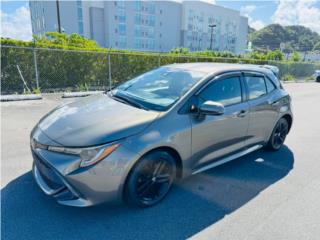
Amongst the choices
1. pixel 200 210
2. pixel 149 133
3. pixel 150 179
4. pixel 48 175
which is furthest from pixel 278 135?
pixel 48 175

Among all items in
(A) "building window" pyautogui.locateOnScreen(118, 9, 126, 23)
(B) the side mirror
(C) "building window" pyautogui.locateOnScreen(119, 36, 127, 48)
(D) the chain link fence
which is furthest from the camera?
(C) "building window" pyautogui.locateOnScreen(119, 36, 127, 48)

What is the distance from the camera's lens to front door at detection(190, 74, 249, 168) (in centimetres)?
293

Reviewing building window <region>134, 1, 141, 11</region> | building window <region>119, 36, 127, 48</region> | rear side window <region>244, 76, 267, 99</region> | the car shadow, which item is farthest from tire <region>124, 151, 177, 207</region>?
building window <region>134, 1, 141, 11</region>

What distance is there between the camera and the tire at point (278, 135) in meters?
4.29

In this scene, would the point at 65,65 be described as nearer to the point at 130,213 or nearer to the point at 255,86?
the point at 255,86

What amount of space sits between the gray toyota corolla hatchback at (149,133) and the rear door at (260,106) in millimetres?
16

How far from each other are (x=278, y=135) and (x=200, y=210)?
2.53 m

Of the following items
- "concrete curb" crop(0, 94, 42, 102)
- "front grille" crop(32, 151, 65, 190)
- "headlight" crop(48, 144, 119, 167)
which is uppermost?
"headlight" crop(48, 144, 119, 167)

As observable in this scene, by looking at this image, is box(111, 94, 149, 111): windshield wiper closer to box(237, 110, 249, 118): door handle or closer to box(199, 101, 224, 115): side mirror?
box(199, 101, 224, 115): side mirror

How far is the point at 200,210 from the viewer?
106 inches

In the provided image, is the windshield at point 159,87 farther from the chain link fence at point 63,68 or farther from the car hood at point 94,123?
the chain link fence at point 63,68

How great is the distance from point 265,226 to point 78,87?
953 cm

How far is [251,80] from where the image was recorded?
3.75 m

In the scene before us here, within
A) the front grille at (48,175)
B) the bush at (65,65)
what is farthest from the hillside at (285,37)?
the front grille at (48,175)
